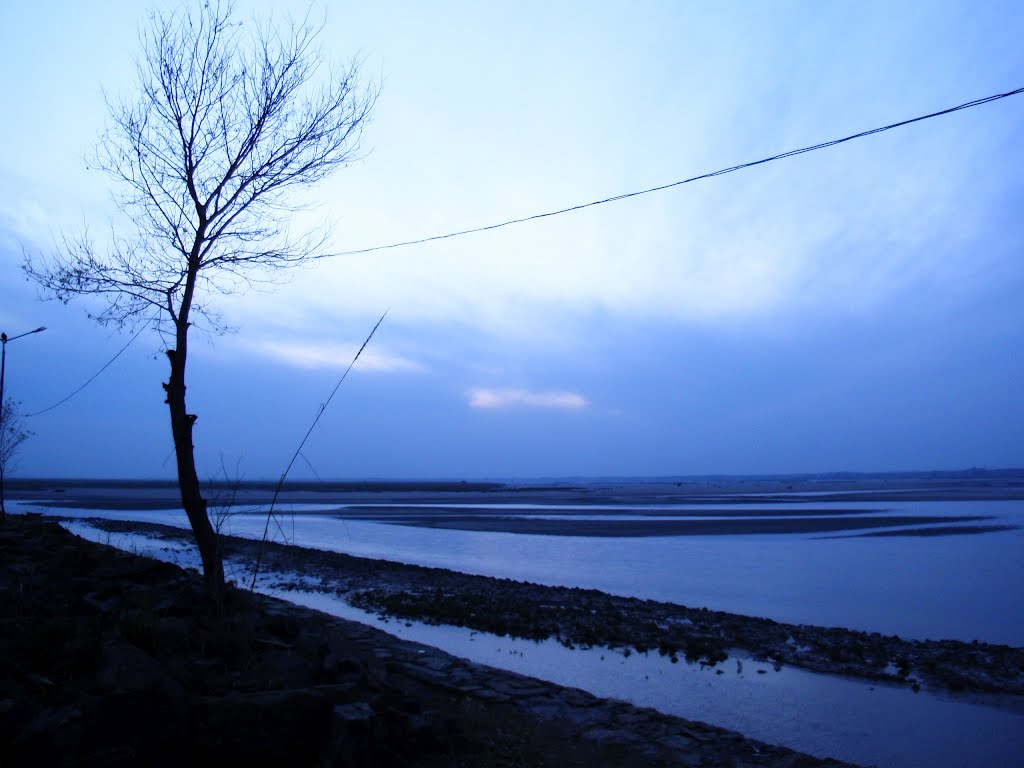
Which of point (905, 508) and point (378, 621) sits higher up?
point (905, 508)

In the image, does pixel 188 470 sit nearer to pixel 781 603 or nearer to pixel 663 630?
pixel 663 630

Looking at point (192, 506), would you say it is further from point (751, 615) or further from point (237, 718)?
point (751, 615)

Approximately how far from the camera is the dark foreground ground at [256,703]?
5.03 metres

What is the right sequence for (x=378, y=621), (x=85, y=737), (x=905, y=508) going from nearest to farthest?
1. (x=85, y=737)
2. (x=378, y=621)
3. (x=905, y=508)

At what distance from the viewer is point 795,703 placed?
9.09 m

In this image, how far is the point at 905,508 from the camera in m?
48.7

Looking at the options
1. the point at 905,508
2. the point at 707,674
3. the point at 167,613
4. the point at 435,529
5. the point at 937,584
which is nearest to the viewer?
the point at 167,613

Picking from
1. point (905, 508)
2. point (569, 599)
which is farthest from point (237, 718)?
Answer: point (905, 508)

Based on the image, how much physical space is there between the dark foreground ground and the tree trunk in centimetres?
53

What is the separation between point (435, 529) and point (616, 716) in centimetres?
2852

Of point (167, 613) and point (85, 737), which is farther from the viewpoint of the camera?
point (167, 613)

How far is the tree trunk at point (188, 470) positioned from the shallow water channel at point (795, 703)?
395 centimetres

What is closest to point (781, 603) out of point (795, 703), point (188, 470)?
point (795, 703)

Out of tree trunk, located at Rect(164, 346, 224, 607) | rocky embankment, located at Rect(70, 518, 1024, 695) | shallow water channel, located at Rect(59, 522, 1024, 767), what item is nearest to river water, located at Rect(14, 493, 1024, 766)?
shallow water channel, located at Rect(59, 522, 1024, 767)
